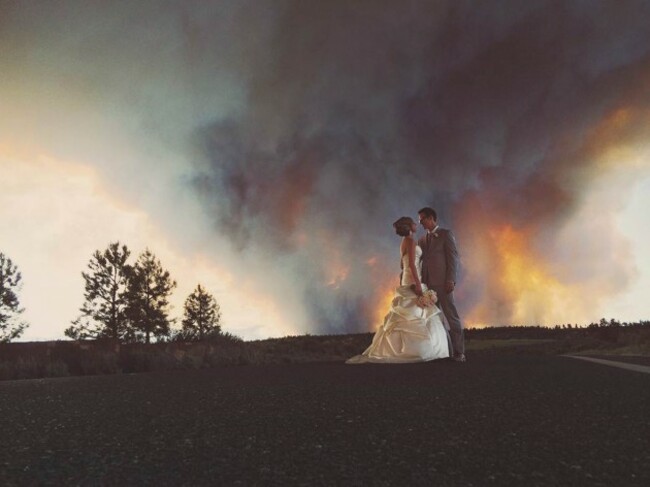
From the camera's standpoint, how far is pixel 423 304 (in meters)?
10.7

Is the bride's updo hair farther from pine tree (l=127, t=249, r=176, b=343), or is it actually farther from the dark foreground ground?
pine tree (l=127, t=249, r=176, b=343)

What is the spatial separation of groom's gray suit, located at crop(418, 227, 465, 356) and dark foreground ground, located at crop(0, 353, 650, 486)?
4394 mm

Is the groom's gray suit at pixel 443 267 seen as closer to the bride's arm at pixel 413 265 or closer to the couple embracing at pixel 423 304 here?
the couple embracing at pixel 423 304

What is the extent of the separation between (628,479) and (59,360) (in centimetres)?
1393

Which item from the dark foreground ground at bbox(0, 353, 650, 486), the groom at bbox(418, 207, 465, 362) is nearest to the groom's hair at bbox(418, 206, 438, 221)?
the groom at bbox(418, 207, 465, 362)

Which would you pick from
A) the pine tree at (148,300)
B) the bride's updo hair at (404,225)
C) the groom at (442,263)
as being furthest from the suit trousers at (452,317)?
the pine tree at (148,300)

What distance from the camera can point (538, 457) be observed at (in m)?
2.77

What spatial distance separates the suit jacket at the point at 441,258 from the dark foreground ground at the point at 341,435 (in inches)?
176

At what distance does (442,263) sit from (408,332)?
1.50m

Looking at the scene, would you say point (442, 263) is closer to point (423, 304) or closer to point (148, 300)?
point (423, 304)

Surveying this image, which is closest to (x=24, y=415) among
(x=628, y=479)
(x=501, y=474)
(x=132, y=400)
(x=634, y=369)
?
(x=132, y=400)

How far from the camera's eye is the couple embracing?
10414 millimetres

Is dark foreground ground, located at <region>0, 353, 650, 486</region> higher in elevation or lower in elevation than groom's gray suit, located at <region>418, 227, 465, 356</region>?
lower

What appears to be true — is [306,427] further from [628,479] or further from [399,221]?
[399,221]
